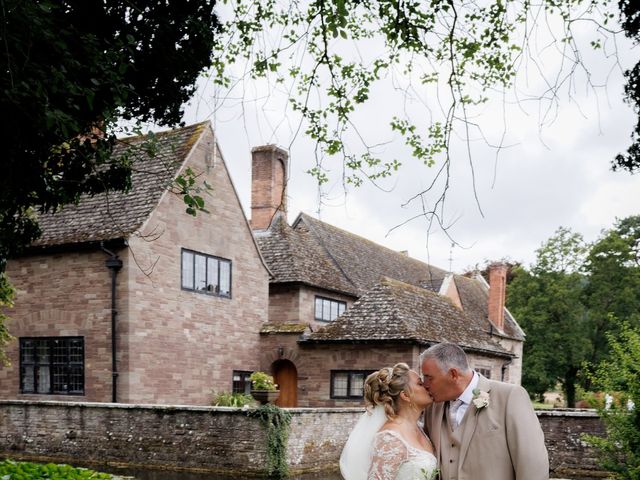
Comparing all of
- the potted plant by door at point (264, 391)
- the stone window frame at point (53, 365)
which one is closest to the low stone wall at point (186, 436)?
the potted plant by door at point (264, 391)

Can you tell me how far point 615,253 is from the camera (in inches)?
1796

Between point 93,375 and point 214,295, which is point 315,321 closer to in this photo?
point 214,295

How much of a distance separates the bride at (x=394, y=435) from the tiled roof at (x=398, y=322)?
17787 mm

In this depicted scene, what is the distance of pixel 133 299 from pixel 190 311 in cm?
240

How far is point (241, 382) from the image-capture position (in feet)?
85.0

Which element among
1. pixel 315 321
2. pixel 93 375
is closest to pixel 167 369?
pixel 93 375

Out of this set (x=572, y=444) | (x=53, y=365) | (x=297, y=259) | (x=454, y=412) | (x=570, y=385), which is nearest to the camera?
(x=454, y=412)

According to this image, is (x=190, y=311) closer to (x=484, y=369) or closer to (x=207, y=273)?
(x=207, y=273)

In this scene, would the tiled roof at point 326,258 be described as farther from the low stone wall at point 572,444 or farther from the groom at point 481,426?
the groom at point 481,426

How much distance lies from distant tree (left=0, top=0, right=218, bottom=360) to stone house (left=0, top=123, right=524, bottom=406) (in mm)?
10210

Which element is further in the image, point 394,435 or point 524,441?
point 394,435

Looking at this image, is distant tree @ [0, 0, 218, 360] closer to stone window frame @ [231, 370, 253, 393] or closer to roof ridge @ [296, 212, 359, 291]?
stone window frame @ [231, 370, 253, 393]

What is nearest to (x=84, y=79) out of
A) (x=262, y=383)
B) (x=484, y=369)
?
(x=262, y=383)

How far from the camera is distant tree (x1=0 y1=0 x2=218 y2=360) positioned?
25.3ft
